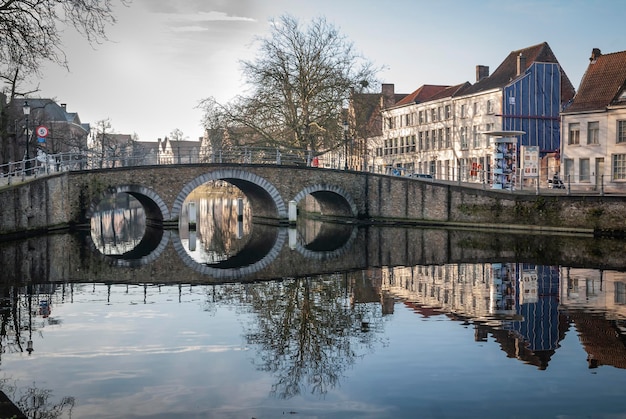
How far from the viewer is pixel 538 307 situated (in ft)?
51.3

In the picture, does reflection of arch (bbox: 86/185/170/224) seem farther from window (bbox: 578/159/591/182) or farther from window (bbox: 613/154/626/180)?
window (bbox: 613/154/626/180)

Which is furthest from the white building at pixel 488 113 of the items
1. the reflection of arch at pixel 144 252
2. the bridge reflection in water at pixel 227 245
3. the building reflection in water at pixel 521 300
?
the building reflection in water at pixel 521 300

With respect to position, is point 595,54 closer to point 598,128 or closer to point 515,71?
point 598,128

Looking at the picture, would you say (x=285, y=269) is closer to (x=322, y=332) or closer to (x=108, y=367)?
(x=322, y=332)

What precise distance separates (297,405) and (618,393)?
3.82 meters

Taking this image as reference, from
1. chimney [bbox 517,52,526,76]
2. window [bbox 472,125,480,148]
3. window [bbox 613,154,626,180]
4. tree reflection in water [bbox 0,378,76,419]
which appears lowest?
tree reflection in water [bbox 0,378,76,419]

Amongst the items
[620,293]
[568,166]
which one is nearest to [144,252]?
[620,293]

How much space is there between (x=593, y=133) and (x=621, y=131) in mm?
1745

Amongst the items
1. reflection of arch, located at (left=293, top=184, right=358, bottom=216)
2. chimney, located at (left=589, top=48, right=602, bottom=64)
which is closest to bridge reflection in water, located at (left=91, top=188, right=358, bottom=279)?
reflection of arch, located at (left=293, top=184, right=358, bottom=216)

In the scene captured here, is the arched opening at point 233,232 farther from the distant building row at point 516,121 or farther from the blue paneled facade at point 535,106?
the blue paneled facade at point 535,106

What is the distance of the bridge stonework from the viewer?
1227 inches

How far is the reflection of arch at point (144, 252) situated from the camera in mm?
24825

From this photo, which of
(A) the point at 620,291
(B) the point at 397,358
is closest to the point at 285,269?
(A) the point at 620,291

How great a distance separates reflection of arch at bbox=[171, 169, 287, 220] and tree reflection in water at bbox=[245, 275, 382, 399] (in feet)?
68.0
